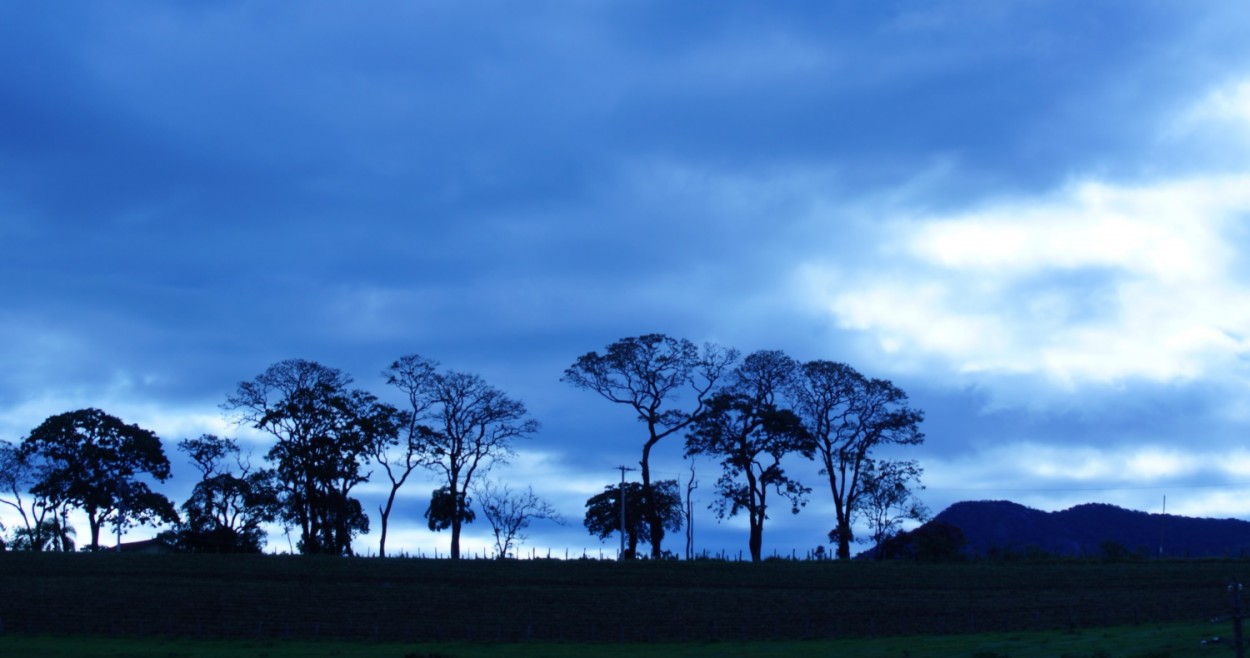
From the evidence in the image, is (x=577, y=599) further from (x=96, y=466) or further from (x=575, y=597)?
(x=96, y=466)

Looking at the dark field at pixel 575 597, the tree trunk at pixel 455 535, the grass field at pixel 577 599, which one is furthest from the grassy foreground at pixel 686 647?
the tree trunk at pixel 455 535

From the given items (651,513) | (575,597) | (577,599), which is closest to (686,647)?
(577,599)

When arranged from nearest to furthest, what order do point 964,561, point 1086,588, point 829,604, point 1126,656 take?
point 1126,656 < point 829,604 < point 1086,588 < point 964,561

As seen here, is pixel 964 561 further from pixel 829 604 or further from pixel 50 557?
pixel 50 557

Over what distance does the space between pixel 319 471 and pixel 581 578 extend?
24555 mm

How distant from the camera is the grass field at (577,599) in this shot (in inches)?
2053

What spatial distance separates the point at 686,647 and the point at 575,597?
1574 cm

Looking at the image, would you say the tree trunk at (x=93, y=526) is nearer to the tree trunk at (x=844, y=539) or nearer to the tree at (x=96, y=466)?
the tree at (x=96, y=466)

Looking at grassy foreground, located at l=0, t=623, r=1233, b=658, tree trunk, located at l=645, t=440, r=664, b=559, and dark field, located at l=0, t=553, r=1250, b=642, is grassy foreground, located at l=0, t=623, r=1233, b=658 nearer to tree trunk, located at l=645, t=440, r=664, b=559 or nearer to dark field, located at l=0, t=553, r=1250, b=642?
dark field, located at l=0, t=553, r=1250, b=642

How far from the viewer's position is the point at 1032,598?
A: 6178 centimetres

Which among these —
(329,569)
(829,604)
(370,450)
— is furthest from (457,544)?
(829,604)

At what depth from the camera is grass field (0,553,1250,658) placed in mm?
52156

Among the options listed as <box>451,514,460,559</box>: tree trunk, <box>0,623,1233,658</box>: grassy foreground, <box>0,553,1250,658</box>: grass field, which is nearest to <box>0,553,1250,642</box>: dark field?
<box>0,553,1250,658</box>: grass field

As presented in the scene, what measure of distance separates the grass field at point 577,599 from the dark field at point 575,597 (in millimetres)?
117
